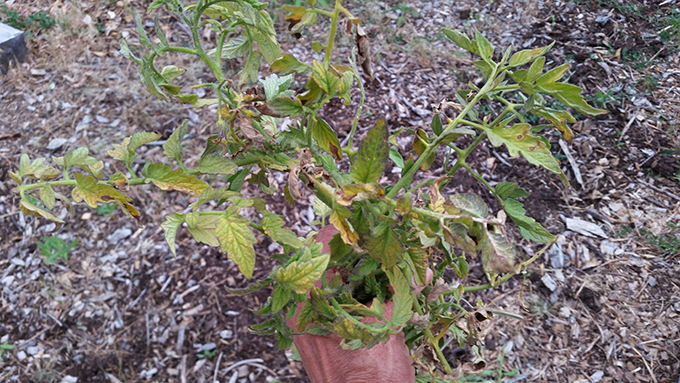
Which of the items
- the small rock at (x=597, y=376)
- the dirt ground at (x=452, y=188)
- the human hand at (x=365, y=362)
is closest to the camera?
the human hand at (x=365, y=362)

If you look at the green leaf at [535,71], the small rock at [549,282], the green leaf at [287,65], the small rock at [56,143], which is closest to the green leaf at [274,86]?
the green leaf at [287,65]

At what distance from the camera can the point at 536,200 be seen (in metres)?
2.25

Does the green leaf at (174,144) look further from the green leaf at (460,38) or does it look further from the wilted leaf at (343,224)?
the green leaf at (460,38)

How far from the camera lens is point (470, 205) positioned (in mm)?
703

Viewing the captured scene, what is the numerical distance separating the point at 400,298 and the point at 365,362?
30 centimetres

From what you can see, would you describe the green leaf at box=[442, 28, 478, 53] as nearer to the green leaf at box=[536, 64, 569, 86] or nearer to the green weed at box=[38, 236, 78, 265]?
the green leaf at box=[536, 64, 569, 86]

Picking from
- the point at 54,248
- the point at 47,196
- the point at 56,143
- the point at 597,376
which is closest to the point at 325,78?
the point at 47,196

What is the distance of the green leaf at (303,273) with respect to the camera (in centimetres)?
76

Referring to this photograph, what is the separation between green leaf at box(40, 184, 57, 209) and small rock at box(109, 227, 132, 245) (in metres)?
1.68

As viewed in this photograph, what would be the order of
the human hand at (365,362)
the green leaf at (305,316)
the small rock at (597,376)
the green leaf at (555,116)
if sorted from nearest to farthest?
the green leaf at (555,116)
the green leaf at (305,316)
the human hand at (365,362)
the small rock at (597,376)

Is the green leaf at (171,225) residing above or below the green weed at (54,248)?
above

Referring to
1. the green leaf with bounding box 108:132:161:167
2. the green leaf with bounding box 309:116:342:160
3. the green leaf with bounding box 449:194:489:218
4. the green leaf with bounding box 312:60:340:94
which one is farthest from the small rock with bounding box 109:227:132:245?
the green leaf with bounding box 449:194:489:218

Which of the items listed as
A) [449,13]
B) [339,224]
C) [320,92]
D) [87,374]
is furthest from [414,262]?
[449,13]

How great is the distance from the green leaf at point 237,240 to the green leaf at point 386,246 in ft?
0.66
